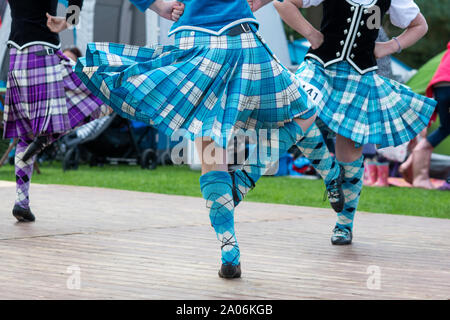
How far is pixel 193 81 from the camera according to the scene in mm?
Answer: 2574

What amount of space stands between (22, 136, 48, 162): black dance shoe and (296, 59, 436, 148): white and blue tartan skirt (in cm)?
160

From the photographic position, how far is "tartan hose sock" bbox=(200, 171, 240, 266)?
2691 mm

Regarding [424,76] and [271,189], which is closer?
[271,189]

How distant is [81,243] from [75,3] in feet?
4.74

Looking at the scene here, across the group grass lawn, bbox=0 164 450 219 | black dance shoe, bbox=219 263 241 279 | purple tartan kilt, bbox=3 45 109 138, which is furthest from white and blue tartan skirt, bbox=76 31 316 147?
grass lawn, bbox=0 164 450 219

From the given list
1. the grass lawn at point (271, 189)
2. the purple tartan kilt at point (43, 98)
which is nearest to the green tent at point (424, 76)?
the grass lawn at point (271, 189)

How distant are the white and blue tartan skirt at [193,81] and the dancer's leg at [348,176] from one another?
1065mm

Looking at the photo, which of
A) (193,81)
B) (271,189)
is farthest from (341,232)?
(271,189)

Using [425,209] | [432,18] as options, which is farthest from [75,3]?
[432,18]

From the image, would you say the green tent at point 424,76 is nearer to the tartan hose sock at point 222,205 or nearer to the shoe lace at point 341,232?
the shoe lace at point 341,232

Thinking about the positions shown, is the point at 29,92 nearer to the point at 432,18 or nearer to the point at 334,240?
the point at 334,240

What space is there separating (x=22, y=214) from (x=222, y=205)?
2009mm

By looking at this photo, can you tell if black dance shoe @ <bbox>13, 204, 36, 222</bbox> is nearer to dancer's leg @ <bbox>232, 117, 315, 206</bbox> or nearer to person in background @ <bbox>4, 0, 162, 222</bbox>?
Answer: person in background @ <bbox>4, 0, 162, 222</bbox>

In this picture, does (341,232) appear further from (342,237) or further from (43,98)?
(43,98)
